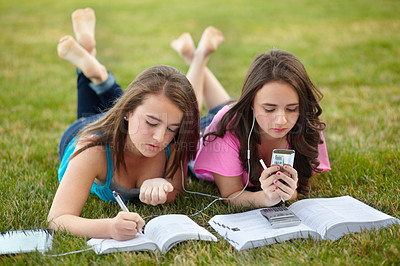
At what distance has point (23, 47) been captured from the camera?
359 inches

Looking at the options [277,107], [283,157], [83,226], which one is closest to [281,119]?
[277,107]

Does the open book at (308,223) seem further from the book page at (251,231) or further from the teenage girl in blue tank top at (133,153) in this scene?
the teenage girl in blue tank top at (133,153)

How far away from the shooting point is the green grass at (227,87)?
7.91 ft

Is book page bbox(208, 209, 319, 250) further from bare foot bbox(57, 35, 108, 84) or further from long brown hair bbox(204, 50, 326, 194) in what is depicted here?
bare foot bbox(57, 35, 108, 84)

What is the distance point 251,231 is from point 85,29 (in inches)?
115

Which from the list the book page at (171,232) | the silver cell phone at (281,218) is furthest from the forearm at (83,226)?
the silver cell phone at (281,218)

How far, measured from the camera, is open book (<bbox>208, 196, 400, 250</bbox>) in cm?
249

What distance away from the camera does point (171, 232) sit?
2.44 meters

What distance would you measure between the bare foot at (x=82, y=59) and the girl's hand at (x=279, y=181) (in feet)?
6.82

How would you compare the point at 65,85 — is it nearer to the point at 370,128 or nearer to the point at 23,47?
the point at 23,47

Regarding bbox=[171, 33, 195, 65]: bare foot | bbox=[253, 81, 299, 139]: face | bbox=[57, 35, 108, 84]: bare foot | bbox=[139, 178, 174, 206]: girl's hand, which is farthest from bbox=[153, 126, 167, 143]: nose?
bbox=[171, 33, 195, 65]: bare foot

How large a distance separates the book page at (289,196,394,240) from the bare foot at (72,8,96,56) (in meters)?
2.74

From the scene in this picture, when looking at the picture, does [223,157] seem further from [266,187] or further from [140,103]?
Result: [140,103]

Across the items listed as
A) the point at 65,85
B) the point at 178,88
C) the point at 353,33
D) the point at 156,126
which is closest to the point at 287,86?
the point at 178,88
